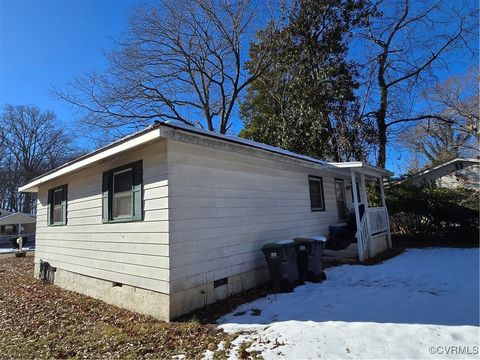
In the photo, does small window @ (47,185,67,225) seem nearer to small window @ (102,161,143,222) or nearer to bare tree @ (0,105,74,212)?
small window @ (102,161,143,222)

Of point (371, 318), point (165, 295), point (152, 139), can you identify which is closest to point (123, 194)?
point (152, 139)

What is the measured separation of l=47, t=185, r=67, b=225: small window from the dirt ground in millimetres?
2597

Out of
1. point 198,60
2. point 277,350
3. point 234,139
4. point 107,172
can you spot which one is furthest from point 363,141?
point 277,350

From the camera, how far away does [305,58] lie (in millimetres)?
17000

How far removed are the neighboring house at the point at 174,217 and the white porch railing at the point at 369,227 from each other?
0.29 ft

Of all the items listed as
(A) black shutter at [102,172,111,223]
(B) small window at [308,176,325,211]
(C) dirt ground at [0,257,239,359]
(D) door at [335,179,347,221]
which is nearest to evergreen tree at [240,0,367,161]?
(D) door at [335,179,347,221]

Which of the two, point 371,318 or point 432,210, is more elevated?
point 432,210

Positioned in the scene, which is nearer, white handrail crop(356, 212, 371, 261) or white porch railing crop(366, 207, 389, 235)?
white handrail crop(356, 212, 371, 261)

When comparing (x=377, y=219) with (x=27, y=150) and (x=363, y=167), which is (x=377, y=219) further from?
(x=27, y=150)

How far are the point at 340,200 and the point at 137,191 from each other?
7.77 meters

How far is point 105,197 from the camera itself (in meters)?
6.57

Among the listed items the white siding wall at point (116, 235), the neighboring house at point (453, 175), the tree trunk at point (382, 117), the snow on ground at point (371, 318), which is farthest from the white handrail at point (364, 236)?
the neighboring house at point (453, 175)

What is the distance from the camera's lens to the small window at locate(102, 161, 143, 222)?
18.5 ft

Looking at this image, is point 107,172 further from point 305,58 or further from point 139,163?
point 305,58
